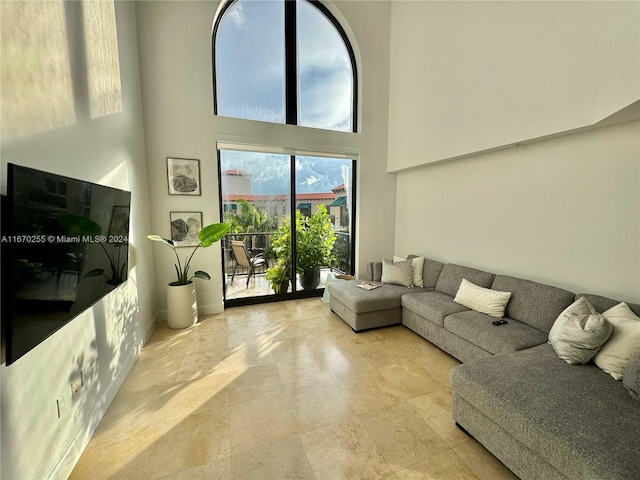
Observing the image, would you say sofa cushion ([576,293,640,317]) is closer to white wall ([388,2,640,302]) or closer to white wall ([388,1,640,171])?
white wall ([388,2,640,302])

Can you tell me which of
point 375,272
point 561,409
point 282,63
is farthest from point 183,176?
point 561,409

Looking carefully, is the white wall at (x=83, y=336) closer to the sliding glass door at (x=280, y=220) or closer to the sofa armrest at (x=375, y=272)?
the sliding glass door at (x=280, y=220)

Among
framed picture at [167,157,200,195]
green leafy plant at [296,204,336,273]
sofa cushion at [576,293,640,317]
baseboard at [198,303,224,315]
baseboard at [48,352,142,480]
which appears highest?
framed picture at [167,157,200,195]

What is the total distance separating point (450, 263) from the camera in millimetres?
3840

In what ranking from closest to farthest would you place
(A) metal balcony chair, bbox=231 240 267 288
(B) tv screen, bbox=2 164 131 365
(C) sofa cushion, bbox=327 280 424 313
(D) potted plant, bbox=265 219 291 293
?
(B) tv screen, bbox=2 164 131 365
(C) sofa cushion, bbox=327 280 424 313
(A) metal balcony chair, bbox=231 240 267 288
(D) potted plant, bbox=265 219 291 293

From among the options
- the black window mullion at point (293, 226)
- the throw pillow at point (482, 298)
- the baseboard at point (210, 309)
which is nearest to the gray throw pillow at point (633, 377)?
the throw pillow at point (482, 298)

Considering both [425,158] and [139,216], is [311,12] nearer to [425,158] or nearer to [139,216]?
[425,158]

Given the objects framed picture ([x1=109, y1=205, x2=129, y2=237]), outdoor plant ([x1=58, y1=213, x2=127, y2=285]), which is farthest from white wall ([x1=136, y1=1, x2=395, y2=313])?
outdoor plant ([x1=58, y1=213, x2=127, y2=285])

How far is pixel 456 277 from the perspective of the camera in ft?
11.3

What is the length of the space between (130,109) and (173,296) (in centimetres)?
222

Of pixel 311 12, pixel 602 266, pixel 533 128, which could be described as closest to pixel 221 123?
pixel 311 12

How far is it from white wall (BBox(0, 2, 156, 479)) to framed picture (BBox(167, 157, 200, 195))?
15.5 inches

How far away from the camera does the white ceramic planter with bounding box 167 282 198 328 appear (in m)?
3.41

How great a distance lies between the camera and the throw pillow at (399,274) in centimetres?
391
